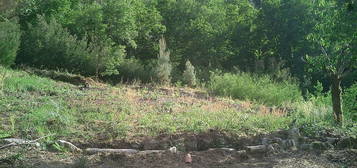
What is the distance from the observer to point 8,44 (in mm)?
15258

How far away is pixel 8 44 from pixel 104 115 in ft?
26.5

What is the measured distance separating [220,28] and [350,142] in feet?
56.0

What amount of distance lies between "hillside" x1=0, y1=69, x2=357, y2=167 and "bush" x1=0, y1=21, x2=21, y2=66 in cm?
456

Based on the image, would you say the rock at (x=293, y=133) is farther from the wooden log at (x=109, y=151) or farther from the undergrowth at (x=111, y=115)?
the wooden log at (x=109, y=151)

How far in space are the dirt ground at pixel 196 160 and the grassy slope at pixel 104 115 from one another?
0.92m

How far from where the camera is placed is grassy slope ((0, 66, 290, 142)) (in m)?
7.52

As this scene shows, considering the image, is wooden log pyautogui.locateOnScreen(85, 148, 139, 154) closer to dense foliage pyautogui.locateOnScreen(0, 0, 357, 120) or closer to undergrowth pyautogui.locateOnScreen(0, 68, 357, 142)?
undergrowth pyautogui.locateOnScreen(0, 68, 357, 142)

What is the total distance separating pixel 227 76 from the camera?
16.0m

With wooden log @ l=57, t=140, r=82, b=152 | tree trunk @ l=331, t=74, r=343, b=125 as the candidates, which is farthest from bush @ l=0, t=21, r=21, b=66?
tree trunk @ l=331, t=74, r=343, b=125

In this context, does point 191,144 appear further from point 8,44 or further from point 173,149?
point 8,44

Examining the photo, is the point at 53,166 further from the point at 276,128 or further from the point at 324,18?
the point at 324,18

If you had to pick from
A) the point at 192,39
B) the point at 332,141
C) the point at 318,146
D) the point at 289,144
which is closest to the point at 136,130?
the point at 289,144

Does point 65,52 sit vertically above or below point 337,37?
below

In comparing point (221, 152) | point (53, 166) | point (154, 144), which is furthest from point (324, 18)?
point (53, 166)
